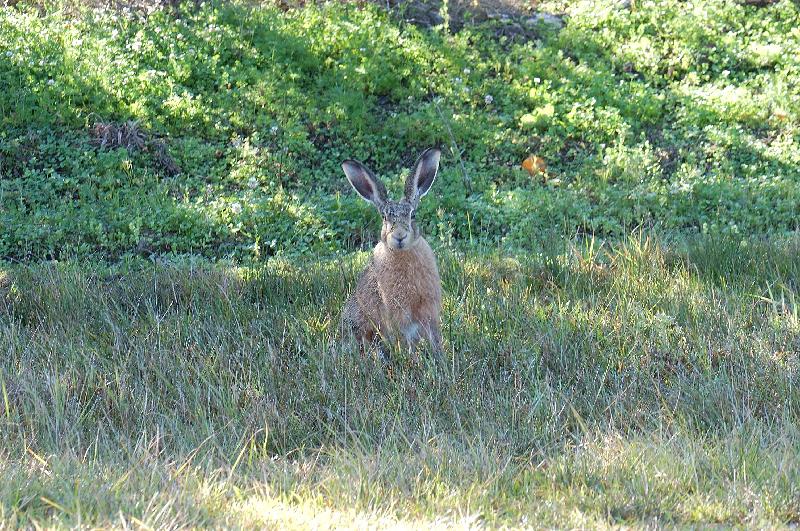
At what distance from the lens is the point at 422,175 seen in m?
6.73

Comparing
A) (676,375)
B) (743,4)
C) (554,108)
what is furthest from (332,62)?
(676,375)

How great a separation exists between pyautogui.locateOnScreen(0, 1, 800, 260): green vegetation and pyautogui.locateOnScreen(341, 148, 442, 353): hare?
2.49 metres

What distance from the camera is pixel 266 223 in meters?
9.56

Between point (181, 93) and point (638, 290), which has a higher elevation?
point (181, 93)

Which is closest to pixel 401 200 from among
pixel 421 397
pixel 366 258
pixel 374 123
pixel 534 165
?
pixel 421 397

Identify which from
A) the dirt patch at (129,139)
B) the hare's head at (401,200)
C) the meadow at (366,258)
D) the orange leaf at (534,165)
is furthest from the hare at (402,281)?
the dirt patch at (129,139)

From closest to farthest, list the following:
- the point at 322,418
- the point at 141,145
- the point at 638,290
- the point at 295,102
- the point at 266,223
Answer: the point at 322,418, the point at 638,290, the point at 266,223, the point at 141,145, the point at 295,102

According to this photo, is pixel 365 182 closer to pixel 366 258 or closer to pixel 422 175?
pixel 422 175

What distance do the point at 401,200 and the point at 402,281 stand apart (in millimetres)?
492

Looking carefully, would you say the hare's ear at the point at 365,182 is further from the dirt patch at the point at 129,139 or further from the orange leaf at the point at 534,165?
the dirt patch at the point at 129,139

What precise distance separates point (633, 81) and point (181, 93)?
4.82 meters

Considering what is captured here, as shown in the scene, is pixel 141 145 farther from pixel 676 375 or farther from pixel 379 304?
pixel 676 375

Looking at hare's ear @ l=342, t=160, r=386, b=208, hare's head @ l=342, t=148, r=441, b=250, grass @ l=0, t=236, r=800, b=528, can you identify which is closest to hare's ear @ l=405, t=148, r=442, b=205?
hare's head @ l=342, t=148, r=441, b=250

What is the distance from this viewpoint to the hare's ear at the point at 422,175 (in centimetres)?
660
